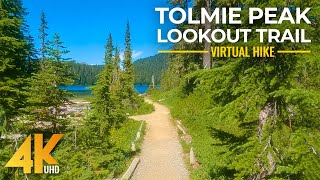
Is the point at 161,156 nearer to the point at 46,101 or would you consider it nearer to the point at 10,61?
the point at 46,101

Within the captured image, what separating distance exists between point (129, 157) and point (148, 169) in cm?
187

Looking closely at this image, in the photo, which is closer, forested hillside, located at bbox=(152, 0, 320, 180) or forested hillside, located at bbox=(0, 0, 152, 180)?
forested hillside, located at bbox=(152, 0, 320, 180)

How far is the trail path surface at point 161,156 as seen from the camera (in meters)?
15.1

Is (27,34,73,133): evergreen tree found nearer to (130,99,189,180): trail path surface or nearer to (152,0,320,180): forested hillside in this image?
(130,99,189,180): trail path surface

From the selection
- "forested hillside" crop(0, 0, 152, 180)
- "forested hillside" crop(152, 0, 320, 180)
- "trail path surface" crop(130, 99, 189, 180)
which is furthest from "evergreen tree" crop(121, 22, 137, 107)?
"forested hillside" crop(152, 0, 320, 180)

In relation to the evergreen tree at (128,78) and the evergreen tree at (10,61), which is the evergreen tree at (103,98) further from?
the evergreen tree at (128,78)

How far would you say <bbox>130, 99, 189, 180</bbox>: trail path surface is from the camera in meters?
15.1

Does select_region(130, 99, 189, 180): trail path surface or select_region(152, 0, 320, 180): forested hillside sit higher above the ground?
select_region(152, 0, 320, 180): forested hillside

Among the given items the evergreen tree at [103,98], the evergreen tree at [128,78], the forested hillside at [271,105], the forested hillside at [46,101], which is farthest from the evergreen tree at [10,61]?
the evergreen tree at [128,78]

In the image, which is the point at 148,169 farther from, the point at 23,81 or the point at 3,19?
the point at 3,19

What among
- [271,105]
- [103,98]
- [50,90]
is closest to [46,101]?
[50,90]

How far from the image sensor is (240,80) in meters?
8.02

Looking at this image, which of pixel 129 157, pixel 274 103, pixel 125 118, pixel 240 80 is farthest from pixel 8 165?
pixel 125 118

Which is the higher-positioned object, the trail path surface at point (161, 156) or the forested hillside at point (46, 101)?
the forested hillside at point (46, 101)
